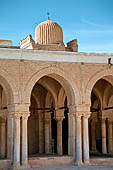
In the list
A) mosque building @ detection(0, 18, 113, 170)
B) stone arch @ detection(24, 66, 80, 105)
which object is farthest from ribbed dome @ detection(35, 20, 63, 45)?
stone arch @ detection(24, 66, 80, 105)

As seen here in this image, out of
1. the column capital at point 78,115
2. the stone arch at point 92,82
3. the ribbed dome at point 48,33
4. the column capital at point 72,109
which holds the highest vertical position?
the ribbed dome at point 48,33

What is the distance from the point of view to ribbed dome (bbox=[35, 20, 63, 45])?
2081 centimetres

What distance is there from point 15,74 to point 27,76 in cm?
56

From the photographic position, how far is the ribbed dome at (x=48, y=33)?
2081cm

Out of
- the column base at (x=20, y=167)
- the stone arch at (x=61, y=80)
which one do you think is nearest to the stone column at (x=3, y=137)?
the column base at (x=20, y=167)

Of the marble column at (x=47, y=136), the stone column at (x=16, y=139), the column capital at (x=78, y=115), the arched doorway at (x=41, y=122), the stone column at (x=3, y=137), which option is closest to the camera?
the stone column at (x=16, y=139)

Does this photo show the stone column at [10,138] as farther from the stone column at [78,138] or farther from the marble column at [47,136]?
the marble column at [47,136]

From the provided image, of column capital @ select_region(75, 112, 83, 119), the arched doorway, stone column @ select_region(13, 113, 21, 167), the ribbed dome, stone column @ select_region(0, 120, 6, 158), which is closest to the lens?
stone column @ select_region(13, 113, 21, 167)

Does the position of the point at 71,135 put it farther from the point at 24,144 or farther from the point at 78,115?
the point at 24,144

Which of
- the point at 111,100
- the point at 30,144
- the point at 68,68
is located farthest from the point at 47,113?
the point at 68,68

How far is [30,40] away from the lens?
20375 millimetres

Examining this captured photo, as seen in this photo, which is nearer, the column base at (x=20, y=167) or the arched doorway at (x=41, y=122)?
the column base at (x=20, y=167)

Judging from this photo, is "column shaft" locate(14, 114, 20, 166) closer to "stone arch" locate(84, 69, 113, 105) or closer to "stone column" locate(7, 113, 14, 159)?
"stone column" locate(7, 113, 14, 159)

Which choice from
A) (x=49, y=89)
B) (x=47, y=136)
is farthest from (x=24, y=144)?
(x=47, y=136)
